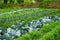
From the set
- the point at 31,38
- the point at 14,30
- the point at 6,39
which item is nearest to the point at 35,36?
the point at 31,38

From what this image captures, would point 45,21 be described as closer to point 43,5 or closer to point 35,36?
point 35,36

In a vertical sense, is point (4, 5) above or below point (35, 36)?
below

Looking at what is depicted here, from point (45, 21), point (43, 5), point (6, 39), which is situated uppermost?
point (6, 39)

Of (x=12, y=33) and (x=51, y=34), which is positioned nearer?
(x=51, y=34)

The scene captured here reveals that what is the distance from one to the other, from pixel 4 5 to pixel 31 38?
21.1 m

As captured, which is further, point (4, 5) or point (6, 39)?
point (4, 5)

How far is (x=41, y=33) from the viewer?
28.6ft

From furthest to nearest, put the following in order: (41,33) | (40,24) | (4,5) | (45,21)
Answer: (4,5), (45,21), (40,24), (41,33)

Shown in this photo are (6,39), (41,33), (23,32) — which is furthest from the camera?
(23,32)

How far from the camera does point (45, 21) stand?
12047mm

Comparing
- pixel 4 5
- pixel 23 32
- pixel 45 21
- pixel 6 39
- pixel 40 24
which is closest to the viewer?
pixel 6 39

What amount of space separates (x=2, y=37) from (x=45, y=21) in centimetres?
417

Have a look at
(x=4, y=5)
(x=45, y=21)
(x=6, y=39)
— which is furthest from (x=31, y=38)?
(x=4, y=5)

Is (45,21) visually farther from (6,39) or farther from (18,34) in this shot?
(6,39)
